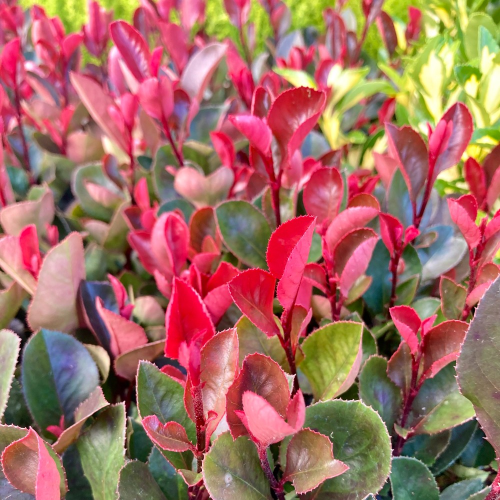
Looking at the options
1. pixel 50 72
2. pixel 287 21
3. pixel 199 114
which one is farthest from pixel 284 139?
pixel 287 21

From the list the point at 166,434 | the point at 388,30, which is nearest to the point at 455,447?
the point at 166,434

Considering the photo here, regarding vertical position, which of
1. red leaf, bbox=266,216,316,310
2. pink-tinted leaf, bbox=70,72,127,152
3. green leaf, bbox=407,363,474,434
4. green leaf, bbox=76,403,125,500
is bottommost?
green leaf, bbox=407,363,474,434

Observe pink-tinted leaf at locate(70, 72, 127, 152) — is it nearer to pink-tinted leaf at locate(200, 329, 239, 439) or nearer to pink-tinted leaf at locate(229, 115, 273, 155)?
pink-tinted leaf at locate(229, 115, 273, 155)

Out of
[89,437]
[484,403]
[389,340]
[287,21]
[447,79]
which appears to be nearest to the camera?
[484,403]

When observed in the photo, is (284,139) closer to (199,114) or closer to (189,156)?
(189,156)

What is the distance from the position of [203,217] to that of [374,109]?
1014 millimetres

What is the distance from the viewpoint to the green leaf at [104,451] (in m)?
0.53

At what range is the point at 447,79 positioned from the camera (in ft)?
3.33

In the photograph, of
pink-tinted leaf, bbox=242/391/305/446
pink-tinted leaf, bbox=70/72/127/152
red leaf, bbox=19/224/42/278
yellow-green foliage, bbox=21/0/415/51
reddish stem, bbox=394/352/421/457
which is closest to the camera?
pink-tinted leaf, bbox=242/391/305/446

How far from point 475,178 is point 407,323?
1.12 ft

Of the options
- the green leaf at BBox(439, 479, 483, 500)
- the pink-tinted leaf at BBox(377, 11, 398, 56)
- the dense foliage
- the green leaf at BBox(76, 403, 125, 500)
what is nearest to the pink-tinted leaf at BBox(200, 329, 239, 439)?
the dense foliage

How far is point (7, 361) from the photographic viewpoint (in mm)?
581

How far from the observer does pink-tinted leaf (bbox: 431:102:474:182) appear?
0.69 m

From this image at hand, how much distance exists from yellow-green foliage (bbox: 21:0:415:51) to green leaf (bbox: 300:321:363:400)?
7.20 ft
